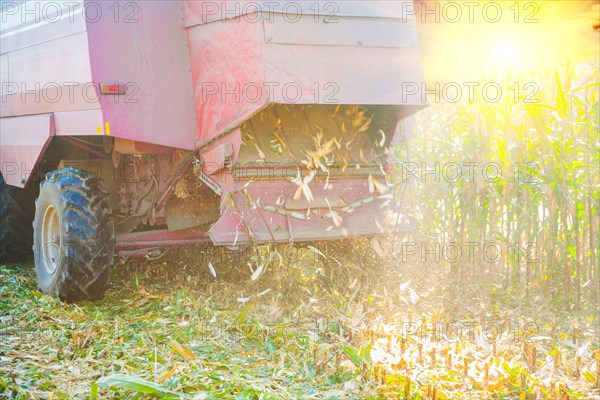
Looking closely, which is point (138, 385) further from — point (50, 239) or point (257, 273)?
point (50, 239)

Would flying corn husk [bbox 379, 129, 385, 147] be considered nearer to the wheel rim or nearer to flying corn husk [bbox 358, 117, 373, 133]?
flying corn husk [bbox 358, 117, 373, 133]

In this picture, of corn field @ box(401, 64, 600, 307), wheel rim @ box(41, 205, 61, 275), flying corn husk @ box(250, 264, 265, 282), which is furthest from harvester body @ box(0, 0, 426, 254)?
corn field @ box(401, 64, 600, 307)

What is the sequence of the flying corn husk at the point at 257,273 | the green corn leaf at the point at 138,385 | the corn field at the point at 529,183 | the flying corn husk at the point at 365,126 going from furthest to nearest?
the corn field at the point at 529,183 < the flying corn husk at the point at 365,126 < the flying corn husk at the point at 257,273 < the green corn leaf at the point at 138,385

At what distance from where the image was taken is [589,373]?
13.1 ft

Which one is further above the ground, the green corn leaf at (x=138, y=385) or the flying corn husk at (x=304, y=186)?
Answer: the flying corn husk at (x=304, y=186)

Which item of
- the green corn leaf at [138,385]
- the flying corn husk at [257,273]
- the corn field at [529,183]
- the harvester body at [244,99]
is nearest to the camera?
the green corn leaf at [138,385]

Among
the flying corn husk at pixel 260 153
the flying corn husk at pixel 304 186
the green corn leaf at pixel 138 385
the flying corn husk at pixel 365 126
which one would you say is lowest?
the green corn leaf at pixel 138 385

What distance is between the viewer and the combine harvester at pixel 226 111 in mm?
4973

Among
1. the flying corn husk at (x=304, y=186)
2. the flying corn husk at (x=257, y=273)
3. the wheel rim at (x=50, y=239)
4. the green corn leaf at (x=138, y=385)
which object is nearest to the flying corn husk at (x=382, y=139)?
the flying corn husk at (x=304, y=186)

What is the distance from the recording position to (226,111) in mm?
5027

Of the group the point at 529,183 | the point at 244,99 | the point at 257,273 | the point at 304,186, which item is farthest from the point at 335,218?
the point at 529,183

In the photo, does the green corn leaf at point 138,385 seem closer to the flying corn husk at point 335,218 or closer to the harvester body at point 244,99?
the harvester body at point 244,99

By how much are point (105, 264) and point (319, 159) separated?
5.27 ft

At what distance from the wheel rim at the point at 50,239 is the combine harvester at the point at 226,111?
0.04ft
